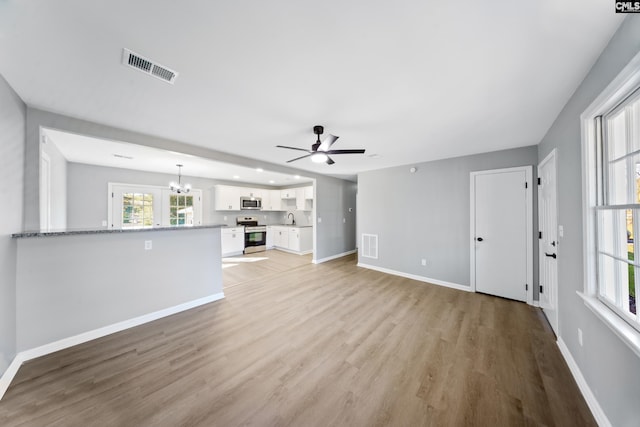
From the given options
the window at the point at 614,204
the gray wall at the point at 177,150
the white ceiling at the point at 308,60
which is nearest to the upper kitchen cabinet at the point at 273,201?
the gray wall at the point at 177,150

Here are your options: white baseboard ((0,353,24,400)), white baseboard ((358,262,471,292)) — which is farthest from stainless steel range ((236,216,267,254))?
white baseboard ((0,353,24,400))

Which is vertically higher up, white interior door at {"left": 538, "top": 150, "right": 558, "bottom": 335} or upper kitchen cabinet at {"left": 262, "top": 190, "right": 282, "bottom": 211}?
upper kitchen cabinet at {"left": 262, "top": 190, "right": 282, "bottom": 211}

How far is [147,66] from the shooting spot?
5.02 feet

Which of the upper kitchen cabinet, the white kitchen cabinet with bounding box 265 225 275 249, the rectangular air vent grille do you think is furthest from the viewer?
the upper kitchen cabinet

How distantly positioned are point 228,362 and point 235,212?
568cm

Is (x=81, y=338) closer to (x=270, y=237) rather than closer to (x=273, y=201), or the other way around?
(x=270, y=237)

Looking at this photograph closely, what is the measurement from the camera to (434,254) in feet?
13.4

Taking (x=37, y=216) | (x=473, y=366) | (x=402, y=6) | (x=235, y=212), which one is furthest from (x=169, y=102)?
(x=235, y=212)

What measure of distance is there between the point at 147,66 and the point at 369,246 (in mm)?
4787

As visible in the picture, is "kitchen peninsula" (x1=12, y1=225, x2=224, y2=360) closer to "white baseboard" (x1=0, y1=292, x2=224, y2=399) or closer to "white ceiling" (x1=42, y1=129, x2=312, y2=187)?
"white baseboard" (x1=0, y1=292, x2=224, y2=399)

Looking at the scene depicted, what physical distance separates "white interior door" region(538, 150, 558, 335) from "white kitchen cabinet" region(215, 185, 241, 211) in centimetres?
692

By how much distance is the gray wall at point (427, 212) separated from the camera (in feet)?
12.1

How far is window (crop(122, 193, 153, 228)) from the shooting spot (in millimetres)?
5062

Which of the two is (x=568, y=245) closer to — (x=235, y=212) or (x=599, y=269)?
(x=599, y=269)
